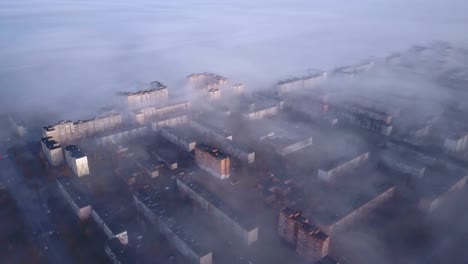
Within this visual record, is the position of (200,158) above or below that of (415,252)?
above

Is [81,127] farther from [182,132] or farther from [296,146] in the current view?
[296,146]

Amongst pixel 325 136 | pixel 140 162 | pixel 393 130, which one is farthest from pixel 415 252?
pixel 140 162

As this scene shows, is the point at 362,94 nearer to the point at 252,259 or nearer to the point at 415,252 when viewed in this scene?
the point at 415,252

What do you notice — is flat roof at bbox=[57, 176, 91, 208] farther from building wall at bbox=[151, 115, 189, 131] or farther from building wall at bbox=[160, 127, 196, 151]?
building wall at bbox=[151, 115, 189, 131]

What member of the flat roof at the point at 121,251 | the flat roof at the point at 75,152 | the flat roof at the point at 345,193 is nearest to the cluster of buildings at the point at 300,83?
the flat roof at the point at 345,193

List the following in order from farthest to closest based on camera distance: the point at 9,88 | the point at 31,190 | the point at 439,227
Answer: the point at 9,88 < the point at 31,190 < the point at 439,227

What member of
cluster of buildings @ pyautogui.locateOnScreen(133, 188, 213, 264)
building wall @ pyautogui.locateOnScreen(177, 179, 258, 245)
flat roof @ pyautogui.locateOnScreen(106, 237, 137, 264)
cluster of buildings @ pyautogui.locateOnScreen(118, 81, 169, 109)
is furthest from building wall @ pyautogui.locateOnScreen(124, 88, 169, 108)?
flat roof @ pyautogui.locateOnScreen(106, 237, 137, 264)

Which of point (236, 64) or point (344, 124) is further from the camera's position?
point (236, 64)
